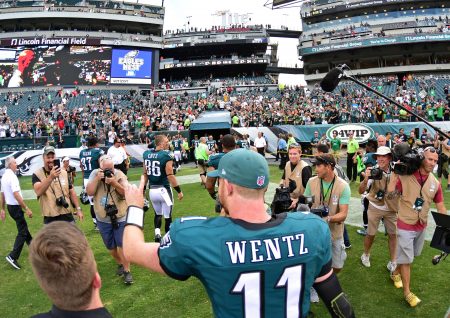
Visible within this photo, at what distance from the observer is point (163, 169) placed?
283 inches

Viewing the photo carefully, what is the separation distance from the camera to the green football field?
4996mm

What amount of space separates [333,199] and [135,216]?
3483 millimetres

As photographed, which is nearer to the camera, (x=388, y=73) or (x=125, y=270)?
(x=125, y=270)

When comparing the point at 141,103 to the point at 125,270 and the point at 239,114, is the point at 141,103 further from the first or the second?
the point at 125,270

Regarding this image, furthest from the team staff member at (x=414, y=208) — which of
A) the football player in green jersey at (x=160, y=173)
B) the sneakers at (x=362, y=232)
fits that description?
the football player in green jersey at (x=160, y=173)

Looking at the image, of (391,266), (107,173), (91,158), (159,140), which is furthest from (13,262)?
(391,266)

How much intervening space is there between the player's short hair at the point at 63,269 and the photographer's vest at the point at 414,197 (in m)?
4.28

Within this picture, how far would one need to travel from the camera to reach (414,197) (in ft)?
15.9

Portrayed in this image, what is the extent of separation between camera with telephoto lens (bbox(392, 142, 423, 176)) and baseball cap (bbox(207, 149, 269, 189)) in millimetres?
3378

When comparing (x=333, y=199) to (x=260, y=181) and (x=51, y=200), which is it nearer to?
(x=260, y=181)

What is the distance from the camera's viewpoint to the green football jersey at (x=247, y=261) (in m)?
1.90

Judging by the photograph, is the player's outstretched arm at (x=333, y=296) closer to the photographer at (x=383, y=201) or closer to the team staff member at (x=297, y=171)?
the team staff member at (x=297, y=171)

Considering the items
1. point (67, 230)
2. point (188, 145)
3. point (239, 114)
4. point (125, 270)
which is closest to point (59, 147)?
point (188, 145)

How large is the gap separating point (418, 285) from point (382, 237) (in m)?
2.29
